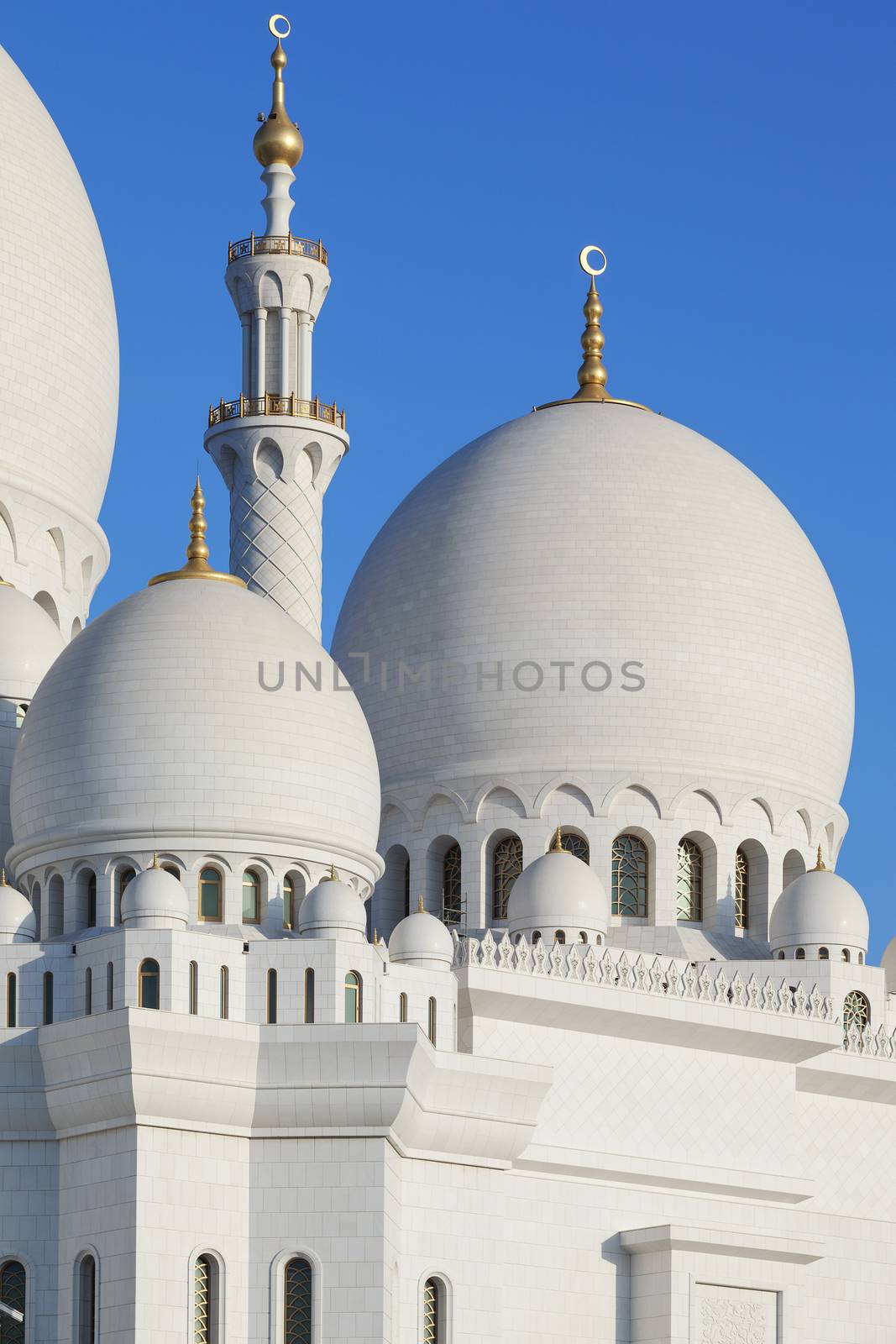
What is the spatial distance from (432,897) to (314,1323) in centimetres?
1036

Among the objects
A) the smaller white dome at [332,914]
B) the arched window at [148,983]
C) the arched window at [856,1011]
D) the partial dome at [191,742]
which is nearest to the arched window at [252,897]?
the partial dome at [191,742]

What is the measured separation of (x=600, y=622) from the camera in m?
36.8

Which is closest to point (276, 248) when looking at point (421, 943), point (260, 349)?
point (260, 349)

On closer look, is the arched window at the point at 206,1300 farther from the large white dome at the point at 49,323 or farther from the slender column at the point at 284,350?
the slender column at the point at 284,350

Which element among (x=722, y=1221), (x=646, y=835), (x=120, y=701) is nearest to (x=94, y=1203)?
(x=120, y=701)

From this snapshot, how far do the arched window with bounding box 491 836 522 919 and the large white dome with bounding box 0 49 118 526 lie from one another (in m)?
7.20

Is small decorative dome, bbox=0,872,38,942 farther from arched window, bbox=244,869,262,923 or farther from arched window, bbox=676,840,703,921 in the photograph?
arched window, bbox=676,840,703,921

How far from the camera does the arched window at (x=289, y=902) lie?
2938 centimetres

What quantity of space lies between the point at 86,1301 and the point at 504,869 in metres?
10.8

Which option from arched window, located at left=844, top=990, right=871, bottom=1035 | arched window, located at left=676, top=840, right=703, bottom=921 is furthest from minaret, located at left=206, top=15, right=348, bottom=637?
arched window, located at left=844, top=990, right=871, bottom=1035

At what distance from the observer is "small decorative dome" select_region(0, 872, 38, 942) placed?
2883cm

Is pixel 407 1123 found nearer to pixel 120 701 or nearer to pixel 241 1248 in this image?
pixel 241 1248

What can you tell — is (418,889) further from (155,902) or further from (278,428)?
(155,902)

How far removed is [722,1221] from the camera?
1286 inches
